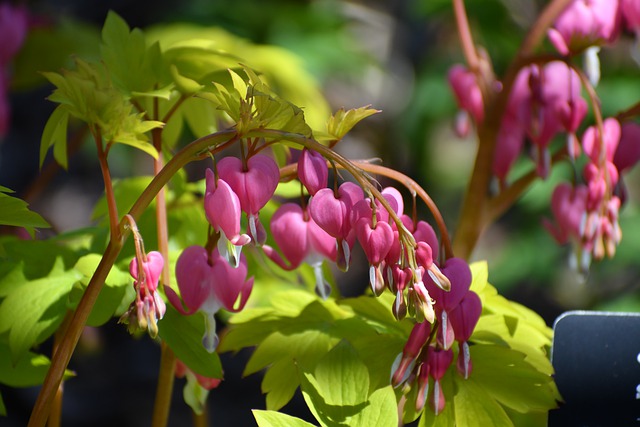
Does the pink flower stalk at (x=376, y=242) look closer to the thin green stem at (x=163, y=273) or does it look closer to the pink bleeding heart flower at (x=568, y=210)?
the thin green stem at (x=163, y=273)

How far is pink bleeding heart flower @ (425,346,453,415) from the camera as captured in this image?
808 millimetres

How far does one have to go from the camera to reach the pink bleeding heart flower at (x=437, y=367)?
0.81 m

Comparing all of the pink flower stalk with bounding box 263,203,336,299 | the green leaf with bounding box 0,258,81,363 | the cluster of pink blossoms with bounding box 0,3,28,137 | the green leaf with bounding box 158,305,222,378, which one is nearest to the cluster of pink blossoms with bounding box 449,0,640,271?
the pink flower stalk with bounding box 263,203,336,299

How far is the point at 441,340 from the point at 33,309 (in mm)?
399

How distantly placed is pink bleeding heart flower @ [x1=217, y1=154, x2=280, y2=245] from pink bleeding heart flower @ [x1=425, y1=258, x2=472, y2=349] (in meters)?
0.16

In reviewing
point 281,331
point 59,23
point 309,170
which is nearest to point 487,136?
point 281,331

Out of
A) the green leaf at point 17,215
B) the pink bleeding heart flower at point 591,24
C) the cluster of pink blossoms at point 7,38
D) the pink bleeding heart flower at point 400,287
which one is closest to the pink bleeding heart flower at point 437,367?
the pink bleeding heart flower at point 400,287

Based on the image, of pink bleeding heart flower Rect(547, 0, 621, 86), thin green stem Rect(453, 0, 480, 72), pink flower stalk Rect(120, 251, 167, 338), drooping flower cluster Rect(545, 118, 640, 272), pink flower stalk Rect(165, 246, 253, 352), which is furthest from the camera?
thin green stem Rect(453, 0, 480, 72)

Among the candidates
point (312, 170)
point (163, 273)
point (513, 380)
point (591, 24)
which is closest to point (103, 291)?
point (163, 273)

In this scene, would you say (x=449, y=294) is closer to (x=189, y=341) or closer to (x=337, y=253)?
(x=337, y=253)

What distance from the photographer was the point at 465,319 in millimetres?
792

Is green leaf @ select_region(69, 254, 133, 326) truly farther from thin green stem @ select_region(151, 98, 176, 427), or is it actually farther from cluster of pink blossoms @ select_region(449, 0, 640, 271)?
cluster of pink blossoms @ select_region(449, 0, 640, 271)

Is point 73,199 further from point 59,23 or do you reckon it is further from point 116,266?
point 116,266

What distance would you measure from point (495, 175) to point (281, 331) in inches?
15.9
